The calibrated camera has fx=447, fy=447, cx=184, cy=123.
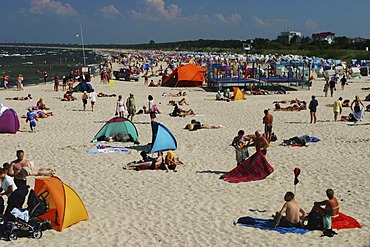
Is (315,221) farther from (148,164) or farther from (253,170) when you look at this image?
(148,164)

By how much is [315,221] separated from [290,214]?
16.3 inches

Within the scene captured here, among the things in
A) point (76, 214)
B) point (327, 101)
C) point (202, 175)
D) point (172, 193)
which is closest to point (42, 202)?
point (76, 214)

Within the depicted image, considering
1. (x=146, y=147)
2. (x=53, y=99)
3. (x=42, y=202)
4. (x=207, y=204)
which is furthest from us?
(x=53, y=99)

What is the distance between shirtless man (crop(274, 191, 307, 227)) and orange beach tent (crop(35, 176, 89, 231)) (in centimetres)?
Answer: 326

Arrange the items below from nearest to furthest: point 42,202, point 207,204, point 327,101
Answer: point 42,202 < point 207,204 < point 327,101

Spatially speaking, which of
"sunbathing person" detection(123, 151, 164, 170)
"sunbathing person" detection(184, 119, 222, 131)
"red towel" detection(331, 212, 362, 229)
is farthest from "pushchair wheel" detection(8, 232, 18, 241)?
"sunbathing person" detection(184, 119, 222, 131)

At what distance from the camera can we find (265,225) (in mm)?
7309

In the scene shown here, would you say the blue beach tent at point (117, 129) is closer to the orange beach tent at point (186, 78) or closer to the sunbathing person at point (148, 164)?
the sunbathing person at point (148, 164)

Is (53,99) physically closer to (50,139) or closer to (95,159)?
(50,139)

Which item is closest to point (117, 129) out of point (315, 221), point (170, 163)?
point (170, 163)

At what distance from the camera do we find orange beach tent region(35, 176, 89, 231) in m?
7.25

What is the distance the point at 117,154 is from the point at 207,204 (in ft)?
14.7

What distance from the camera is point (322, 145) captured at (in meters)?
13.3

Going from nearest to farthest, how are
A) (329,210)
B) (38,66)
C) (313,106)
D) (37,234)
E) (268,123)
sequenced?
(37,234), (329,210), (268,123), (313,106), (38,66)
